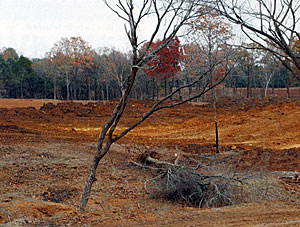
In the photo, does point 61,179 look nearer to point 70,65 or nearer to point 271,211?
point 271,211

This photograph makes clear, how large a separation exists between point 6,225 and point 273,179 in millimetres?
6876

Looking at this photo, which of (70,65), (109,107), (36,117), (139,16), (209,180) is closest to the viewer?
(139,16)

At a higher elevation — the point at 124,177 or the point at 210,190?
the point at 210,190

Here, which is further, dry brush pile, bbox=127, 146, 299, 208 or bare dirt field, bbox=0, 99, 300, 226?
dry brush pile, bbox=127, 146, 299, 208

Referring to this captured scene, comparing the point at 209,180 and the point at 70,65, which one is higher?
the point at 70,65

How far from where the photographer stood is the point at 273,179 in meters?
9.18

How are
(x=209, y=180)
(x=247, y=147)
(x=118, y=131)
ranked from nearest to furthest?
1. (x=209, y=180)
2. (x=247, y=147)
3. (x=118, y=131)

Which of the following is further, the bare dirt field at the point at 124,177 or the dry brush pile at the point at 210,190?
the dry brush pile at the point at 210,190

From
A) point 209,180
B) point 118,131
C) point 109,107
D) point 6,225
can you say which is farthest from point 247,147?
point 109,107

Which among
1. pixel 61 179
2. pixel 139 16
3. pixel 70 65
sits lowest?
pixel 61 179

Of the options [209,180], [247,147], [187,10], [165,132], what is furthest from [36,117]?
[187,10]

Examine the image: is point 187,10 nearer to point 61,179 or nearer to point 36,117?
point 61,179

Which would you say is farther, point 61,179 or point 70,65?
point 70,65

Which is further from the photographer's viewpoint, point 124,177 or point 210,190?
point 124,177
